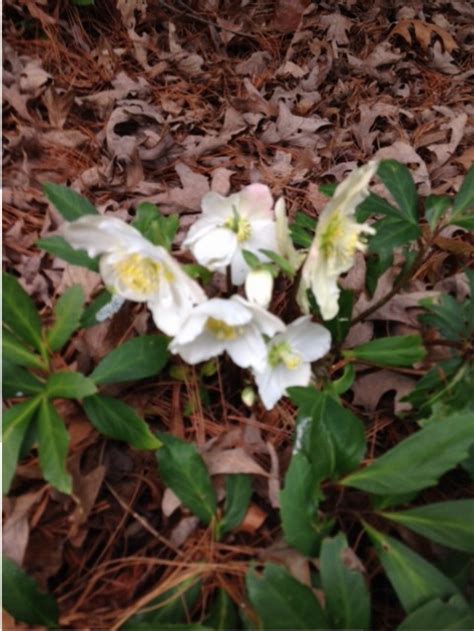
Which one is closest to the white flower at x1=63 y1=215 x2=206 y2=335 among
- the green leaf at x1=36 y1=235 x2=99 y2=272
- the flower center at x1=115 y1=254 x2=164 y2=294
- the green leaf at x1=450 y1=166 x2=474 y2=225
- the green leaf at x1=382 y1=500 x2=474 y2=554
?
the flower center at x1=115 y1=254 x2=164 y2=294

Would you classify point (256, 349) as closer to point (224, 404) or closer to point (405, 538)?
point (224, 404)

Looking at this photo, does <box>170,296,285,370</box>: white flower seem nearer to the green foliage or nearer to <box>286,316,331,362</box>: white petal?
<box>286,316,331,362</box>: white petal

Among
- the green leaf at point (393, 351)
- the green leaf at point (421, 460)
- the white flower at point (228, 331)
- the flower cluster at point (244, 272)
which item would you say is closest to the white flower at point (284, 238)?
the flower cluster at point (244, 272)

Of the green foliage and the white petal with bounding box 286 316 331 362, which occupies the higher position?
the green foliage

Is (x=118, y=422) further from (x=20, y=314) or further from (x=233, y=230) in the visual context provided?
(x=233, y=230)

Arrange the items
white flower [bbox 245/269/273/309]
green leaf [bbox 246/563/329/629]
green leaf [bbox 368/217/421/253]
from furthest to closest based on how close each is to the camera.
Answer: green leaf [bbox 368/217/421/253]
white flower [bbox 245/269/273/309]
green leaf [bbox 246/563/329/629]

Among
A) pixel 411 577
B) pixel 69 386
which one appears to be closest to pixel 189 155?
pixel 69 386

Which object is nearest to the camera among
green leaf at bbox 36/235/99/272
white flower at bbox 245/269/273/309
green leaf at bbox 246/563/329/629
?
green leaf at bbox 246/563/329/629
